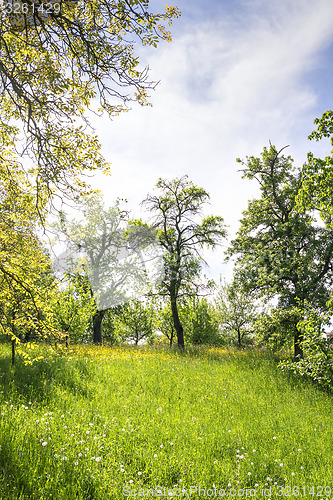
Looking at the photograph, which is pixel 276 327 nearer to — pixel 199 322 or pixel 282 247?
pixel 282 247

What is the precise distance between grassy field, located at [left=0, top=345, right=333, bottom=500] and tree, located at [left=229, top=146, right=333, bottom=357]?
4.99 m

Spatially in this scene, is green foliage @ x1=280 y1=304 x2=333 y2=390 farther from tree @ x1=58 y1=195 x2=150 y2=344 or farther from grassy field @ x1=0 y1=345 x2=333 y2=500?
tree @ x1=58 y1=195 x2=150 y2=344

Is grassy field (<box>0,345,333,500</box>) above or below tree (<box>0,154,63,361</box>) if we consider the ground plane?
below

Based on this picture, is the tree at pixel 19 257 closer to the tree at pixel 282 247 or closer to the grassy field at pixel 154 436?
the grassy field at pixel 154 436

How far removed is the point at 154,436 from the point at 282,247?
11.5 m

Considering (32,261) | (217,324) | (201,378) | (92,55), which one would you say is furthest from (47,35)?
(217,324)

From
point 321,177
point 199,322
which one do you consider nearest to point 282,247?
point 321,177

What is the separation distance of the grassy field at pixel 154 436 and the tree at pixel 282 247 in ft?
16.4

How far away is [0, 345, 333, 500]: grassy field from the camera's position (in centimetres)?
387

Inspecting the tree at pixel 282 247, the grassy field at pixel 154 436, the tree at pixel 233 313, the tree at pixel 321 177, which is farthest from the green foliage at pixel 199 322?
the tree at pixel 321 177

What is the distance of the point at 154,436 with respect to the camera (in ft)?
17.5

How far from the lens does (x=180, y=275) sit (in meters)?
18.3

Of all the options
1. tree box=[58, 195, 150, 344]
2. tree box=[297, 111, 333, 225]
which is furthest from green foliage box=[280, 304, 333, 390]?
tree box=[58, 195, 150, 344]

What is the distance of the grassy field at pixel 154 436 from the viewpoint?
3.87 metres
